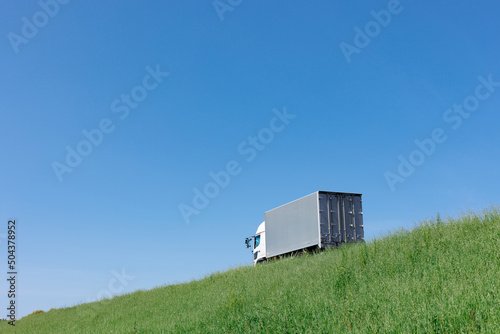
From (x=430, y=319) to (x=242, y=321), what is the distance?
16.0 ft

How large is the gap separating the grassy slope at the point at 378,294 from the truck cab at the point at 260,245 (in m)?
11.9

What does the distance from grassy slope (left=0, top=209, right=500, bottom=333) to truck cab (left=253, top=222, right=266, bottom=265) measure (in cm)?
1186

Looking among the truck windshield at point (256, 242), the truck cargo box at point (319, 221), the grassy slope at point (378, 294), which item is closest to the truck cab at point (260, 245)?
the truck windshield at point (256, 242)

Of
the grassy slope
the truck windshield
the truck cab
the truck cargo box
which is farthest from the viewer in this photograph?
the truck windshield

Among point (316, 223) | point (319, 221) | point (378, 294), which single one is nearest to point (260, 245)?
point (316, 223)

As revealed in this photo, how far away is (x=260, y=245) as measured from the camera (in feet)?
101

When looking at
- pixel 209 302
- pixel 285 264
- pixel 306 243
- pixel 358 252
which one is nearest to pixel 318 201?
pixel 306 243

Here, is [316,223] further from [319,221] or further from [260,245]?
[260,245]

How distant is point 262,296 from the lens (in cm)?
1338

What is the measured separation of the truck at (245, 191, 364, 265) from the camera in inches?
931

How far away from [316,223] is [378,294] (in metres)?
13.5

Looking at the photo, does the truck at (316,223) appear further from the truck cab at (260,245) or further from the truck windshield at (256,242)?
the truck windshield at (256,242)

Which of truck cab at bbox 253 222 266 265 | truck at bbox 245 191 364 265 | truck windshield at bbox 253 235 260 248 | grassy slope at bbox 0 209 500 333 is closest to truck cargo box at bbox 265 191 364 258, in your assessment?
truck at bbox 245 191 364 265

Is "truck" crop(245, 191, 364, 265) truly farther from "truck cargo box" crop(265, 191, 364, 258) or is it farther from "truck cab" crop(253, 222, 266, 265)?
"truck cab" crop(253, 222, 266, 265)
